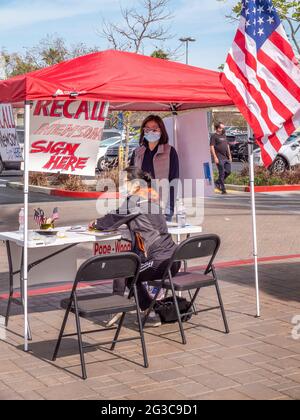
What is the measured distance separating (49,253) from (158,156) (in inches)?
65.5

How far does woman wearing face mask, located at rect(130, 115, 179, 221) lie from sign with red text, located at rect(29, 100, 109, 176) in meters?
0.96

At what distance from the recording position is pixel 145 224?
7.02 metres

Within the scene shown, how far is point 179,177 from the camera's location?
9.05 meters

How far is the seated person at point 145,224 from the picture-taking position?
6.99 meters

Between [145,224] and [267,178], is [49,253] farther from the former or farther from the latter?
[267,178]

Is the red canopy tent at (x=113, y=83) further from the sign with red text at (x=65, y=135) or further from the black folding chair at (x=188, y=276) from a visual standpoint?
the black folding chair at (x=188, y=276)

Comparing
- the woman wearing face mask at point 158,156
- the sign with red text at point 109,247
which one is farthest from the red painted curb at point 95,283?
the woman wearing face mask at point 158,156

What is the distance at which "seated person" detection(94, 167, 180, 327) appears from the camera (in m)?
6.99

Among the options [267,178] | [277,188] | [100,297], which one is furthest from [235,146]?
[100,297]

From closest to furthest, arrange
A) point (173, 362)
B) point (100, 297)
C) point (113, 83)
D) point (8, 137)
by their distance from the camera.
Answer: point (173, 362)
point (100, 297)
point (113, 83)
point (8, 137)

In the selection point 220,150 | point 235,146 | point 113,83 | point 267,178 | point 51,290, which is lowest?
point 51,290

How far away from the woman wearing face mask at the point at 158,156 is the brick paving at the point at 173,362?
1.42 meters

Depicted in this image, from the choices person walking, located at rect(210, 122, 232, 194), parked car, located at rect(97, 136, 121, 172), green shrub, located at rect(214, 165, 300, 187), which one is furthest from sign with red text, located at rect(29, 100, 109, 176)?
parked car, located at rect(97, 136, 121, 172)

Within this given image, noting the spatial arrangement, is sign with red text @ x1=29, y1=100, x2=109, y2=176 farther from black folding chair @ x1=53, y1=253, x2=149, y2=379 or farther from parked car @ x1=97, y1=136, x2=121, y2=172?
parked car @ x1=97, y1=136, x2=121, y2=172
